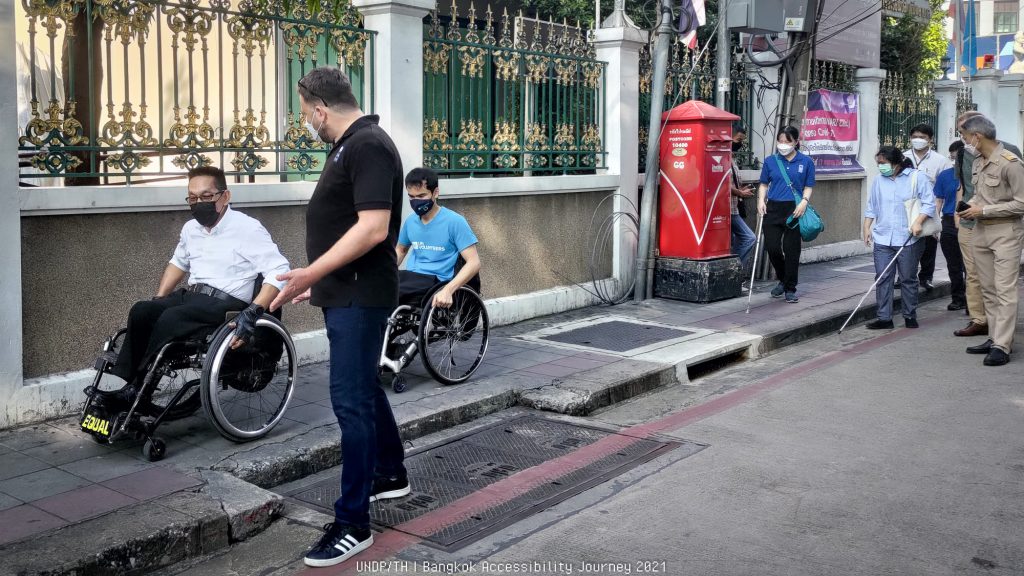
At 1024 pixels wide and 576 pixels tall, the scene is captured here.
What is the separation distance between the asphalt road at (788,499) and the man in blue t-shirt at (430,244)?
1348 millimetres

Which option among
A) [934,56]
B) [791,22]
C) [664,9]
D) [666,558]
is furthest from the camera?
[934,56]

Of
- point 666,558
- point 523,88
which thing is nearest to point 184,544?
point 666,558

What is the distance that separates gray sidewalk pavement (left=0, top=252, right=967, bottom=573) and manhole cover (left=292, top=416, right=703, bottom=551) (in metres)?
0.31

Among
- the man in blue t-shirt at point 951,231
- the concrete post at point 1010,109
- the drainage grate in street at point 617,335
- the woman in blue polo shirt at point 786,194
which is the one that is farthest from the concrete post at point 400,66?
the concrete post at point 1010,109

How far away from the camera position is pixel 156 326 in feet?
16.8

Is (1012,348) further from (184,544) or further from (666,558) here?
(184,544)

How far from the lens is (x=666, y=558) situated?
13.4 ft

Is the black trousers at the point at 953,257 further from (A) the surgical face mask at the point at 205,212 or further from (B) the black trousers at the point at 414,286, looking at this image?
(A) the surgical face mask at the point at 205,212

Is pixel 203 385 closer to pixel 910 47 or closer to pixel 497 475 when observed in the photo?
pixel 497 475

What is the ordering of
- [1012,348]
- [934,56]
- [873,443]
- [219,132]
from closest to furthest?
[873,443] → [219,132] → [1012,348] → [934,56]

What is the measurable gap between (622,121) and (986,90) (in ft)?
47.8

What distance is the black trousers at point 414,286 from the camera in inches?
264

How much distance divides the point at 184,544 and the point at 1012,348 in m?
7.16

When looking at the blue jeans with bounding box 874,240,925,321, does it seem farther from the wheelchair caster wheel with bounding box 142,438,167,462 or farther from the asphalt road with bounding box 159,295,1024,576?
the wheelchair caster wheel with bounding box 142,438,167,462
